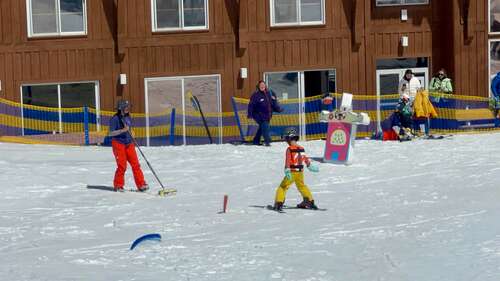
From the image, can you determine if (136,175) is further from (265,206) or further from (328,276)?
(328,276)

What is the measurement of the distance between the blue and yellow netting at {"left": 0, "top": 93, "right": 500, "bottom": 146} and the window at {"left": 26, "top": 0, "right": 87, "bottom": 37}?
2514 mm

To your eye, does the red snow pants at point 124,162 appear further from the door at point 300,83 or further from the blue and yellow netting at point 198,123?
the door at point 300,83

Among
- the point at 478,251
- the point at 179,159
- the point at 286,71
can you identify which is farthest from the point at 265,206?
the point at 286,71

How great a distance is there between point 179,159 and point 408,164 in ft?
17.1

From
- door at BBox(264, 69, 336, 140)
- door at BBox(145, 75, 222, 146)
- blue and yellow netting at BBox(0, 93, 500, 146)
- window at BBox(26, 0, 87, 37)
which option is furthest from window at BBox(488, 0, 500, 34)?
window at BBox(26, 0, 87, 37)

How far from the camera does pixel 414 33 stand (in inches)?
1224

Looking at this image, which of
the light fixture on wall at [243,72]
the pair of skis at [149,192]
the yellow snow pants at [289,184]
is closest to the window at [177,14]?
A: the light fixture on wall at [243,72]

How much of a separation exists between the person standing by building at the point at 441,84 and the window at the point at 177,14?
686cm

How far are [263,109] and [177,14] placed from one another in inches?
233

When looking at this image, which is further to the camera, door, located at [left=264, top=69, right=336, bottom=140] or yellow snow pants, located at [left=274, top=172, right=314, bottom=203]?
door, located at [left=264, top=69, right=336, bottom=140]

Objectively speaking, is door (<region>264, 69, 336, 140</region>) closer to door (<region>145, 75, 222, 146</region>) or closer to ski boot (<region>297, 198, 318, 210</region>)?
door (<region>145, 75, 222, 146</region>)

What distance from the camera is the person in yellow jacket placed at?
2588 centimetres

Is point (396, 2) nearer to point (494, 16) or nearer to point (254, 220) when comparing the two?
point (494, 16)

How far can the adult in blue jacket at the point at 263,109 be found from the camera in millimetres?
25562
